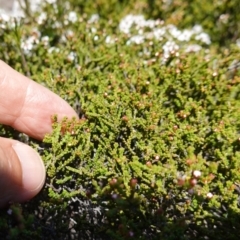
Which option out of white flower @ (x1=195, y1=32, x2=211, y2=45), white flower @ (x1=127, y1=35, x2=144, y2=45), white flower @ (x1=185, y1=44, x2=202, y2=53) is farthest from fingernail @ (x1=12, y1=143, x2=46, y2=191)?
white flower @ (x1=195, y1=32, x2=211, y2=45)

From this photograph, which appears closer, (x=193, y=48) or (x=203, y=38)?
(x=193, y=48)

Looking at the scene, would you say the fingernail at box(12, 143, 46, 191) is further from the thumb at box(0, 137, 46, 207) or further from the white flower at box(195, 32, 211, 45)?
the white flower at box(195, 32, 211, 45)

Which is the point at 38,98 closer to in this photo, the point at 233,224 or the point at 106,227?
the point at 106,227

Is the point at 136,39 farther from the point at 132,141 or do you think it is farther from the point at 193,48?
the point at 132,141

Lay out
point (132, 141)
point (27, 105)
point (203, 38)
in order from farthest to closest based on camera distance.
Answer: point (203, 38)
point (27, 105)
point (132, 141)

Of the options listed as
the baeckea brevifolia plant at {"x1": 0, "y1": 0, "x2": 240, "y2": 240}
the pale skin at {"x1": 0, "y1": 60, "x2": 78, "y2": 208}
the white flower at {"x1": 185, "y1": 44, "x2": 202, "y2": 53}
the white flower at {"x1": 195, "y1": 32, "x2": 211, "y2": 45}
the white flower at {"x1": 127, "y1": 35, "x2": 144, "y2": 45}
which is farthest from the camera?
the white flower at {"x1": 195, "y1": 32, "x2": 211, "y2": 45}

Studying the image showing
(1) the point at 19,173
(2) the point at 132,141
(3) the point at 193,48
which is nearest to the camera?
(1) the point at 19,173

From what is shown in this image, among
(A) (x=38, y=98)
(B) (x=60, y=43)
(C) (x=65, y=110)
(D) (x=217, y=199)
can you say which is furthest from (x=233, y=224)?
(B) (x=60, y=43)

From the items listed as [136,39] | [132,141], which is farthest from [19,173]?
[136,39]
